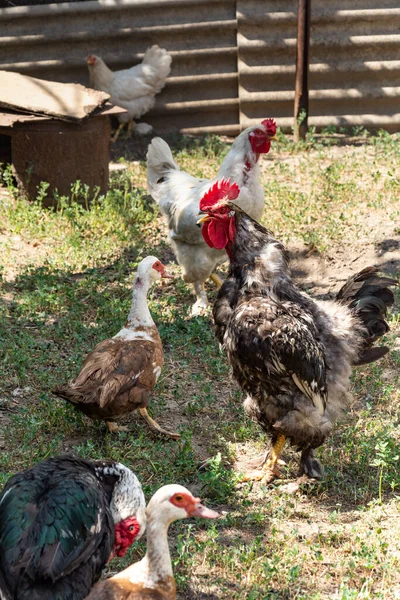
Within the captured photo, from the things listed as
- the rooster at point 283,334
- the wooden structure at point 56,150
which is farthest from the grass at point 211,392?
the rooster at point 283,334

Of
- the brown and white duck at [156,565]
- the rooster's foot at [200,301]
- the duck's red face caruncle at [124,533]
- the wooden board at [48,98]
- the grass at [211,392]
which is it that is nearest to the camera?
A: the brown and white duck at [156,565]

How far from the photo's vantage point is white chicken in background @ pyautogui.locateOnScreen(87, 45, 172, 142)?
11.1 meters

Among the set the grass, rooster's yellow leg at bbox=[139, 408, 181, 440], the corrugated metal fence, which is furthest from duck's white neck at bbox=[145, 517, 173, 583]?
the corrugated metal fence

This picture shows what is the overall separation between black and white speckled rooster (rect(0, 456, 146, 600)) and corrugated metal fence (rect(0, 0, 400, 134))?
8.25 metres

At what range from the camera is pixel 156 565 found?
367 centimetres

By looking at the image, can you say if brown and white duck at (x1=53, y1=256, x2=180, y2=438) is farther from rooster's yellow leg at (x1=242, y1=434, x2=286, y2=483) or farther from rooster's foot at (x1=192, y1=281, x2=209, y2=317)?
rooster's foot at (x1=192, y1=281, x2=209, y2=317)

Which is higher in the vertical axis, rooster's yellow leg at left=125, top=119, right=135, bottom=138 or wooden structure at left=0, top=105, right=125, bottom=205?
wooden structure at left=0, top=105, right=125, bottom=205

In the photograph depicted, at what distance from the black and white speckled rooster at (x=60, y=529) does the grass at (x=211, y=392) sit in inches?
17.4

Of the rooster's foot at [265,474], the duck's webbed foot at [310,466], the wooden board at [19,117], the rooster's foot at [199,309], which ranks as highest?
the wooden board at [19,117]

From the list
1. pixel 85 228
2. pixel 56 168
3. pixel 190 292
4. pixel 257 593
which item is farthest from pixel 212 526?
pixel 56 168

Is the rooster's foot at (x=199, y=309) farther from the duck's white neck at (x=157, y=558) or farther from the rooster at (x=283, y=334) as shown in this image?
the duck's white neck at (x=157, y=558)

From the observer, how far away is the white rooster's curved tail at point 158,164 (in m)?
8.36

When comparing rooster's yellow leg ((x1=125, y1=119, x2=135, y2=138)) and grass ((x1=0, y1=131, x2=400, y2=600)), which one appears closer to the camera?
grass ((x1=0, y1=131, x2=400, y2=600))

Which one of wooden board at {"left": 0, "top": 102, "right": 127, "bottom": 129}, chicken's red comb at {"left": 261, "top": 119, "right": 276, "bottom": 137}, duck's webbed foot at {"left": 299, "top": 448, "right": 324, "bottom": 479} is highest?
chicken's red comb at {"left": 261, "top": 119, "right": 276, "bottom": 137}
